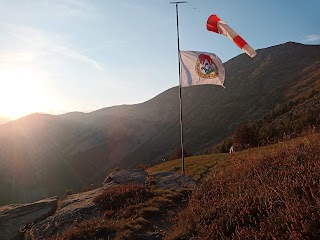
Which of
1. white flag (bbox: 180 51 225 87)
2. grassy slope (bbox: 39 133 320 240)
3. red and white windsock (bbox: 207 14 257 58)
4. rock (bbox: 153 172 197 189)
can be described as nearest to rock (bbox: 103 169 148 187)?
rock (bbox: 153 172 197 189)

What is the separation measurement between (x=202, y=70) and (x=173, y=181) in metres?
7.16

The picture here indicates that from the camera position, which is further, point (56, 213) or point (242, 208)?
point (56, 213)

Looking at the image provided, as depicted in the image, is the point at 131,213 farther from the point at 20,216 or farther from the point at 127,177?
the point at 127,177

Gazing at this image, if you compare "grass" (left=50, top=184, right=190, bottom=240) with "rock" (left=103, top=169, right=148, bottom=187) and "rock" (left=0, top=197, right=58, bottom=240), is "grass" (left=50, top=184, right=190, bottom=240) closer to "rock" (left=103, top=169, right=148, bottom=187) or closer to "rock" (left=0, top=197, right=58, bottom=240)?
"rock" (left=103, top=169, right=148, bottom=187)

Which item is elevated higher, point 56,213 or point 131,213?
point 131,213

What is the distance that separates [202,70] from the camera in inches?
876

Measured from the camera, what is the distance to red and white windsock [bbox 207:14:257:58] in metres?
15.4

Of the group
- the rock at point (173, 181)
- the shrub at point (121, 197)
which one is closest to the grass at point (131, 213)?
the shrub at point (121, 197)

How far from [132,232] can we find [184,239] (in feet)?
9.19

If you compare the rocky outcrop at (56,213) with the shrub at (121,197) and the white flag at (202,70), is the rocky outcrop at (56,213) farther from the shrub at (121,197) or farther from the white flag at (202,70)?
the white flag at (202,70)

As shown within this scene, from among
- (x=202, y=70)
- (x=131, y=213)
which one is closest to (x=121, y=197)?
(x=131, y=213)

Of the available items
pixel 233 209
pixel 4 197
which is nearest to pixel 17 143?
pixel 4 197

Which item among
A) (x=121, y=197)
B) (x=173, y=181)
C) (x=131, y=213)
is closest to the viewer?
(x=131, y=213)

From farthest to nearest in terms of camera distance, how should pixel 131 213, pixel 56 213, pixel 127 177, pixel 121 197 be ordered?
pixel 127 177, pixel 56 213, pixel 121 197, pixel 131 213
